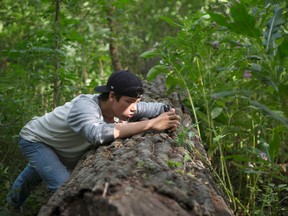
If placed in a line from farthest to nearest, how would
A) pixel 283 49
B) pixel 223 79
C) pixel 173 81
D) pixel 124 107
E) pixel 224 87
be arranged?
pixel 223 79
pixel 173 81
pixel 224 87
pixel 124 107
pixel 283 49

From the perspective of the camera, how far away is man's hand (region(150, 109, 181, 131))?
3223mm

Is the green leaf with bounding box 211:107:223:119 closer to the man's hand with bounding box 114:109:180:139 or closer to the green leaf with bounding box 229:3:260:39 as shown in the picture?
the man's hand with bounding box 114:109:180:139

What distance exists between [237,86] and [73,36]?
2.06 metres

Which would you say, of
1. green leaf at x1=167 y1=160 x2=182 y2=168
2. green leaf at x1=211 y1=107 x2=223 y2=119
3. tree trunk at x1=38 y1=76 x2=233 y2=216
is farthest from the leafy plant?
green leaf at x1=167 y1=160 x2=182 y2=168

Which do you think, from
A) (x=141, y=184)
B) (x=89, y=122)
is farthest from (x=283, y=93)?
(x=89, y=122)

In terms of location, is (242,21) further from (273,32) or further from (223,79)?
(223,79)

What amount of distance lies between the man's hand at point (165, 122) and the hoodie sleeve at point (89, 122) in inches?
11.6

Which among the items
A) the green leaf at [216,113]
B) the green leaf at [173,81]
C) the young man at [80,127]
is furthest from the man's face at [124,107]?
the green leaf at [216,113]

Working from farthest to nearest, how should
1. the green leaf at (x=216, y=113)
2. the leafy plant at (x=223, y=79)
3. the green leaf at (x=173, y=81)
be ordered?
the green leaf at (x=173, y=81) < the green leaf at (x=216, y=113) < the leafy plant at (x=223, y=79)

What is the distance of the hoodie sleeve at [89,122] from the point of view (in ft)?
10.1

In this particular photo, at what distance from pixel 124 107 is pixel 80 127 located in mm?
328

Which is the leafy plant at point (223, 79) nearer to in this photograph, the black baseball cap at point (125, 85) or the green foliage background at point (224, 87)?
the green foliage background at point (224, 87)

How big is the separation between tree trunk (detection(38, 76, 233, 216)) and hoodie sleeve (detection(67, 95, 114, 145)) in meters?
0.07

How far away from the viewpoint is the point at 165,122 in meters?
3.25
